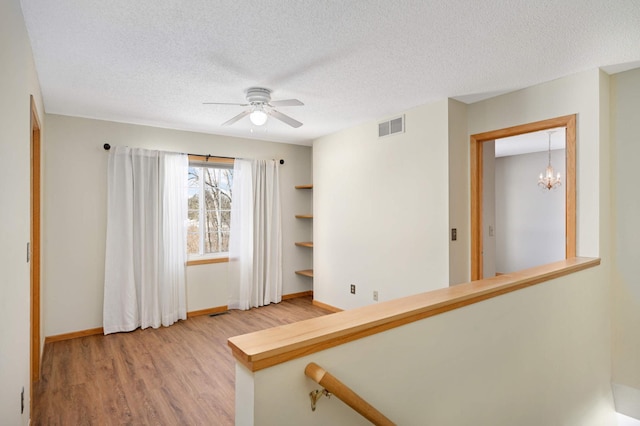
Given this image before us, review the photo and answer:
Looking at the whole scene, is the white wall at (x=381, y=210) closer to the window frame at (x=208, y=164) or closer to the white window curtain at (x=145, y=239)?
the window frame at (x=208, y=164)

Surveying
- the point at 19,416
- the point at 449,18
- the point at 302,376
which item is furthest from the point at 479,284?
the point at 19,416

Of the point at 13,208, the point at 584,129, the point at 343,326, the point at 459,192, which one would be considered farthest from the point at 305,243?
the point at 343,326

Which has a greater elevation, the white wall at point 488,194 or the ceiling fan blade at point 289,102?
the ceiling fan blade at point 289,102

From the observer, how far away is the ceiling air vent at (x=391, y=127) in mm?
3886

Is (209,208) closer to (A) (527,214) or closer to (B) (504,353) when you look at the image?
(B) (504,353)

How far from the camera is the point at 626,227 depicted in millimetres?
2846

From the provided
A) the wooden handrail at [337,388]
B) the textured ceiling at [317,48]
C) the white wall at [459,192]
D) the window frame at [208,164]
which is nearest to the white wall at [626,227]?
the textured ceiling at [317,48]

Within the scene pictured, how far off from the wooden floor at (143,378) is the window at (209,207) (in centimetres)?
108

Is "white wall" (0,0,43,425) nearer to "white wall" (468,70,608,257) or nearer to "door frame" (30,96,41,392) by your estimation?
"door frame" (30,96,41,392)

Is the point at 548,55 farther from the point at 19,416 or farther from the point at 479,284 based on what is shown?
the point at 19,416

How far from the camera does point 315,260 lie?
5305mm

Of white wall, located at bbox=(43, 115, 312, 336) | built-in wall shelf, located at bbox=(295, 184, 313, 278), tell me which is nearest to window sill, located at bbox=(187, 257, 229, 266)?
white wall, located at bbox=(43, 115, 312, 336)

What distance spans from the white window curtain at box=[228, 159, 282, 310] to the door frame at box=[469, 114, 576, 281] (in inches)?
112

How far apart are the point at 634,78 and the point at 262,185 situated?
419 centimetres
